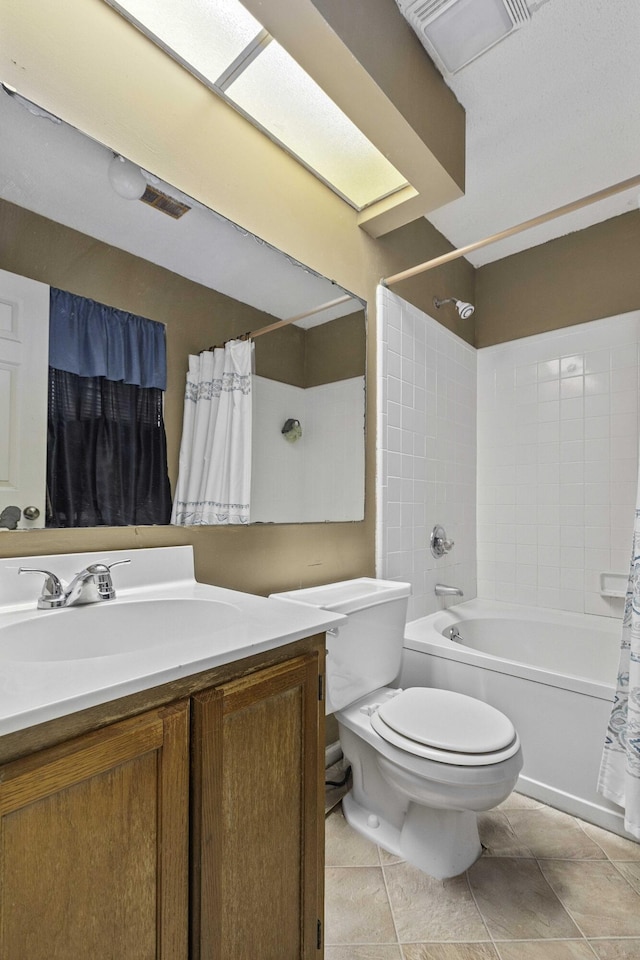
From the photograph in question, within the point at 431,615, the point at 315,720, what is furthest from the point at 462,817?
the point at 431,615

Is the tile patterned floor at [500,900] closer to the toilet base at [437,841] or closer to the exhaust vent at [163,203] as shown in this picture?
the toilet base at [437,841]

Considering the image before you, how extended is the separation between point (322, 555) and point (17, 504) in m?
1.05

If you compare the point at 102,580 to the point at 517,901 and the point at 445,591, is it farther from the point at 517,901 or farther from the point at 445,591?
the point at 445,591

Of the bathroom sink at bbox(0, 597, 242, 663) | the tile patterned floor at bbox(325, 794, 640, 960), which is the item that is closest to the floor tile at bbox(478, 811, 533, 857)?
the tile patterned floor at bbox(325, 794, 640, 960)

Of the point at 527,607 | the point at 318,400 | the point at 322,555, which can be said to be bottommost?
the point at 527,607

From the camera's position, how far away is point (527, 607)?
259cm

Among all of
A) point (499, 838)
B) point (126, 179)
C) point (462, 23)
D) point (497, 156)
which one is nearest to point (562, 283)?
point (497, 156)

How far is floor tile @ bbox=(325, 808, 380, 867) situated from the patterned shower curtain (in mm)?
768

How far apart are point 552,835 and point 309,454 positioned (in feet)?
4.86

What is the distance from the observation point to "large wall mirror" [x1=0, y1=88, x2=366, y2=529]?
1.06 meters

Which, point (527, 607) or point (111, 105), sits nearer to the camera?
point (111, 105)

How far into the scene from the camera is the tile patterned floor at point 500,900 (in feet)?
3.85

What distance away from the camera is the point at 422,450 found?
2354 mm

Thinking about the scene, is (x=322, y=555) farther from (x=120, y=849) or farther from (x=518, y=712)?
(x=120, y=849)
